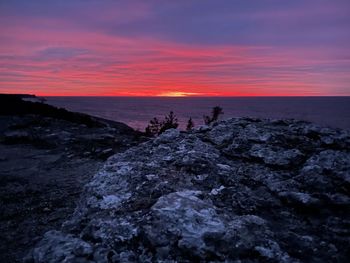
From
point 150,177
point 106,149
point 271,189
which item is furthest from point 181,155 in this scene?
point 106,149

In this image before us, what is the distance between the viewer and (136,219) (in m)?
2.98

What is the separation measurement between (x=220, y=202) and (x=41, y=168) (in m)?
7.25

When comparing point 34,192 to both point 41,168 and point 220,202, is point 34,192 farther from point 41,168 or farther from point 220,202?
point 220,202

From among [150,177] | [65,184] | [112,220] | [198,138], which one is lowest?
[65,184]

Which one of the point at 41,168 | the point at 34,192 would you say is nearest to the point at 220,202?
the point at 34,192

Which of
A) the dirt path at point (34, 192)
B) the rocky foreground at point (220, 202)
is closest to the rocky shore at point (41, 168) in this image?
the dirt path at point (34, 192)

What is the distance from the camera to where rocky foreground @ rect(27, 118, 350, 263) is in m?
2.72

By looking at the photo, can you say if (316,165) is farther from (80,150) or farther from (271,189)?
(80,150)

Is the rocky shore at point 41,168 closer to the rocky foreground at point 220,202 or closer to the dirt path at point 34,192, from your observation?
the dirt path at point 34,192


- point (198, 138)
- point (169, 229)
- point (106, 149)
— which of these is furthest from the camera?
point (106, 149)

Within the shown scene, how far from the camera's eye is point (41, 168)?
9312 millimetres

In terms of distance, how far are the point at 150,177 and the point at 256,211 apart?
1.14m

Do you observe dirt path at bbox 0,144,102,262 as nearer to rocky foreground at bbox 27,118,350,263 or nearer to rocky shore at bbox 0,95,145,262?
rocky shore at bbox 0,95,145,262

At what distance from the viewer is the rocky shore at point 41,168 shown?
546 centimetres
